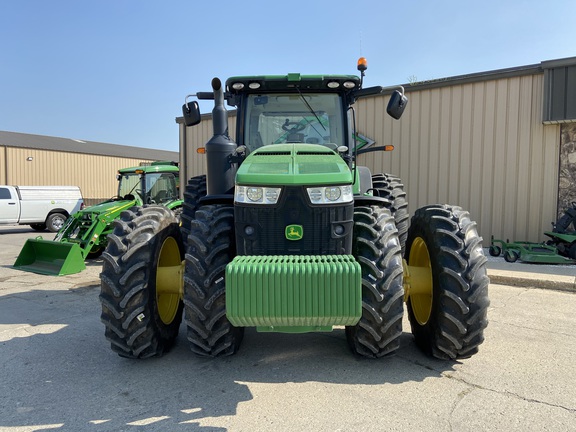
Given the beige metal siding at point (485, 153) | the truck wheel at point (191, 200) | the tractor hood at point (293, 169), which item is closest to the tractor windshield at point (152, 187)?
the truck wheel at point (191, 200)

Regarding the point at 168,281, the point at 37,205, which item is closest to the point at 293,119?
the point at 168,281

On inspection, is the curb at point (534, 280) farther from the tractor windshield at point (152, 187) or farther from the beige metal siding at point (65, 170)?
the beige metal siding at point (65, 170)

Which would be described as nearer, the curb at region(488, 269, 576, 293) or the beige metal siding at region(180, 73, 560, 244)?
the curb at region(488, 269, 576, 293)

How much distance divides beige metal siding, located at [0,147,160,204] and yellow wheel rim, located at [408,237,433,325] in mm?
28912

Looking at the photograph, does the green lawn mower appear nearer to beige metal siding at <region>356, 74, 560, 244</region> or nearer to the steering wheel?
beige metal siding at <region>356, 74, 560, 244</region>

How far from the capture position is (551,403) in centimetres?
289

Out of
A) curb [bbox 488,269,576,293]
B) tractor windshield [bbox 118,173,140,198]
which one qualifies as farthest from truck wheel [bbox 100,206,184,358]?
tractor windshield [bbox 118,173,140,198]

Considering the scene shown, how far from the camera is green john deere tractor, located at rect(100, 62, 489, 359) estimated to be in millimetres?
2824

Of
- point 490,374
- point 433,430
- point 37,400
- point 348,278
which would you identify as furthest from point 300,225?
point 37,400

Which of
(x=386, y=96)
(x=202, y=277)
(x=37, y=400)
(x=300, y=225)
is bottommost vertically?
(x=37, y=400)

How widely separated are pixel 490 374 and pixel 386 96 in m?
8.84

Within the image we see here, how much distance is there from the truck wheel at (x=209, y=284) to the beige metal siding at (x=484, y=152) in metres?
8.03

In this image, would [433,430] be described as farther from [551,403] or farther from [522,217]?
[522,217]

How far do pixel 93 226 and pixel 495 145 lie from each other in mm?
8923
